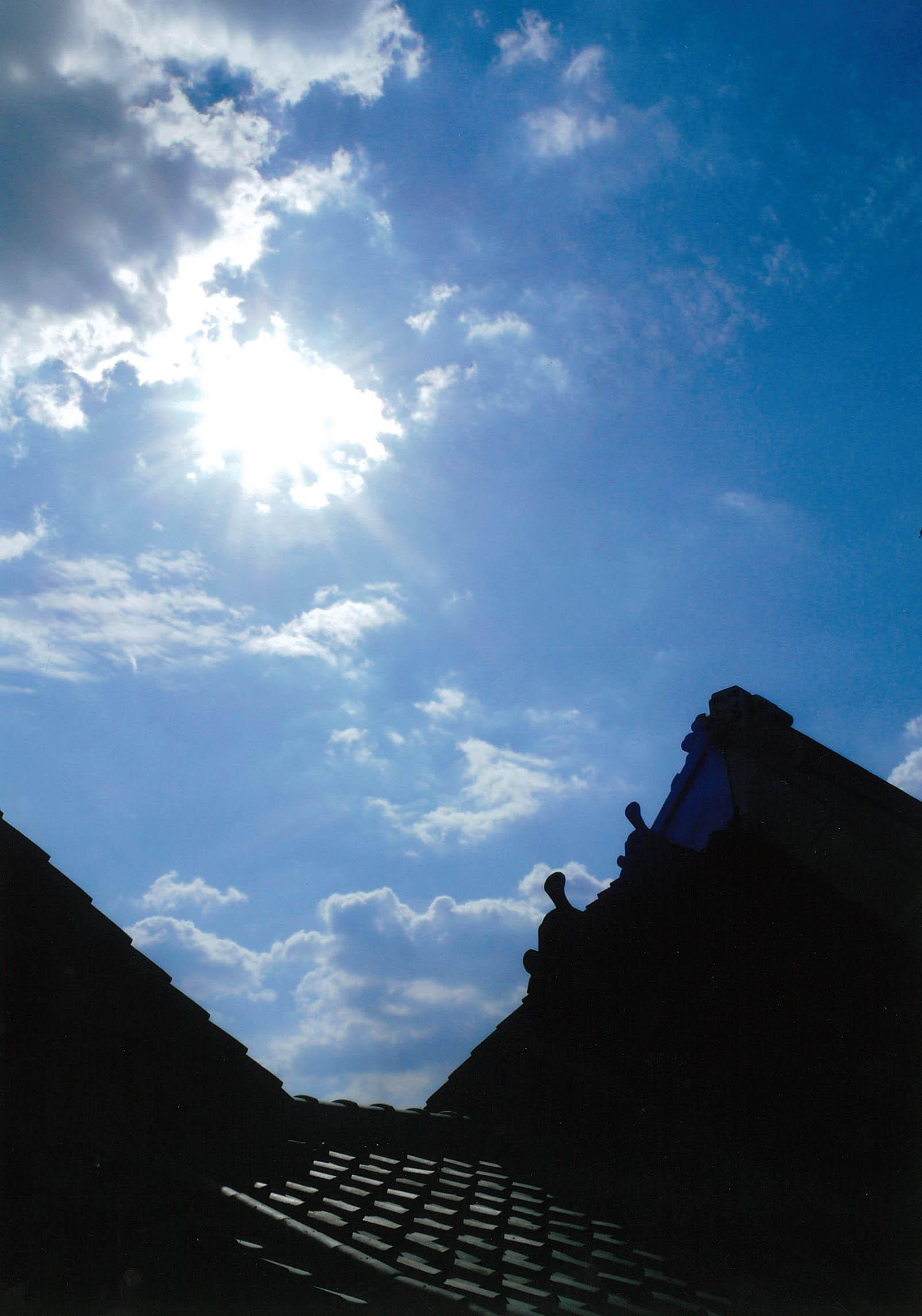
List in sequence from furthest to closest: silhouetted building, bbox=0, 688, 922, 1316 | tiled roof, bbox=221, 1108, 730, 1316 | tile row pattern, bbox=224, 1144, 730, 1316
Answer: tile row pattern, bbox=224, 1144, 730, 1316, silhouetted building, bbox=0, 688, 922, 1316, tiled roof, bbox=221, 1108, 730, 1316

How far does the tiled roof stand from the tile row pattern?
0.04 feet

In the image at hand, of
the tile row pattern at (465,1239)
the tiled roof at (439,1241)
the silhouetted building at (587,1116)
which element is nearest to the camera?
the tiled roof at (439,1241)

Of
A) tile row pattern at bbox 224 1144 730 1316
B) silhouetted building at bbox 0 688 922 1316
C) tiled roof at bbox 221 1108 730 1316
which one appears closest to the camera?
tiled roof at bbox 221 1108 730 1316

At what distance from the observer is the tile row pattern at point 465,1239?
3.44 meters

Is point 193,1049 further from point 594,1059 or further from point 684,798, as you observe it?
point 684,798

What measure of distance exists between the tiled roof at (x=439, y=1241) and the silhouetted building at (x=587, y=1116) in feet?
0.08

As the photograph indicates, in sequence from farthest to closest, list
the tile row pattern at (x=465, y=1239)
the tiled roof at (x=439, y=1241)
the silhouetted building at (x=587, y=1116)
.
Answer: the tile row pattern at (x=465, y=1239)
the silhouetted building at (x=587, y=1116)
the tiled roof at (x=439, y=1241)

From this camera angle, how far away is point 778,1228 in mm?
5703

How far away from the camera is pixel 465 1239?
4.39 meters

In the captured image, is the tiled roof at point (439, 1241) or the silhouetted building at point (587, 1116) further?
the silhouetted building at point (587, 1116)

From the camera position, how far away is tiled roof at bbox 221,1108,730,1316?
10.5ft

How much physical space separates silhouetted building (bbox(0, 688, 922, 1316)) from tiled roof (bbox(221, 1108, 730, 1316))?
24mm

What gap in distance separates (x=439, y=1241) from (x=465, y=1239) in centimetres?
23

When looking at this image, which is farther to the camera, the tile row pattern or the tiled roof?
the tile row pattern
